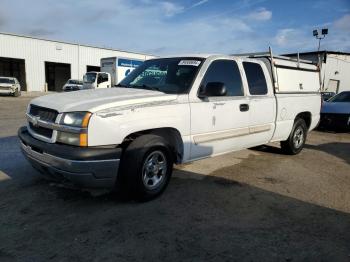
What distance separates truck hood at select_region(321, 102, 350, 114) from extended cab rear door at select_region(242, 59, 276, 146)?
6.26 m

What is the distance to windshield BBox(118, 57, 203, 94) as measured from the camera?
4.84 m

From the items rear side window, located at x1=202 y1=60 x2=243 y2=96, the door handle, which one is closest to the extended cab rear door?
the door handle

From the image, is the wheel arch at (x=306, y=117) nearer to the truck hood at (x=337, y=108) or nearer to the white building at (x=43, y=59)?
the truck hood at (x=337, y=108)

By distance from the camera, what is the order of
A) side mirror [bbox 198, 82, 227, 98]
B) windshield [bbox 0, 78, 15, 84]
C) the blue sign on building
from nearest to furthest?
side mirror [bbox 198, 82, 227, 98] < the blue sign on building < windshield [bbox 0, 78, 15, 84]

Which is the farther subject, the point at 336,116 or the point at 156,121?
the point at 336,116

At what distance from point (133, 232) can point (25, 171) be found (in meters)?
2.74

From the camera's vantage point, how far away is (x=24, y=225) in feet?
11.9

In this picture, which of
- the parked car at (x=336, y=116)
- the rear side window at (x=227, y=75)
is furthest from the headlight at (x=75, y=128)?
the parked car at (x=336, y=116)

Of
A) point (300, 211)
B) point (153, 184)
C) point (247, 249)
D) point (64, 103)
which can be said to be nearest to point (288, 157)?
point (300, 211)

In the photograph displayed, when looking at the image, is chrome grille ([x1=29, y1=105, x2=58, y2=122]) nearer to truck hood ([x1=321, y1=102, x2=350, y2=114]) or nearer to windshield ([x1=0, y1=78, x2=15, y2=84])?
truck hood ([x1=321, y1=102, x2=350, y2=114])

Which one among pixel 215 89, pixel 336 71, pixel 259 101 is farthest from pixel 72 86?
pixel 215 89

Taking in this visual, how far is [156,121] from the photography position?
4.23m

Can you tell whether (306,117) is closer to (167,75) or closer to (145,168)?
(167,75)

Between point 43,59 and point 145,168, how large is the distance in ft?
122
